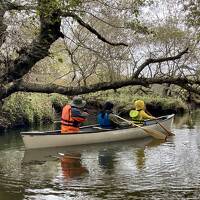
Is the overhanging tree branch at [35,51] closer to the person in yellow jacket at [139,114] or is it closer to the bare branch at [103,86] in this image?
the bare branch at [103,86]

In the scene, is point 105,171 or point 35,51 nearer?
point 35,51

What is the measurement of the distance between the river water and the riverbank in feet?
17.4

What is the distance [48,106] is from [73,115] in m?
11.0

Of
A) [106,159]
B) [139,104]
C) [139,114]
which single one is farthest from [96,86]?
[139,114]

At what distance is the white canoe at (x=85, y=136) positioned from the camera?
1773 cm

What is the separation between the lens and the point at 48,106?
29.0 meters

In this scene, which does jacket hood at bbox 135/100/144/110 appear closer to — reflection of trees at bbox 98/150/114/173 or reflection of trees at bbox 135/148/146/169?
reflection of trees at bbox 135/148/146/169

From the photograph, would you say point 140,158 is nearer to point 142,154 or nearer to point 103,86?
point 142,154

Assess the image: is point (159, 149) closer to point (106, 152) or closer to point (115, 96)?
point (106, 152)

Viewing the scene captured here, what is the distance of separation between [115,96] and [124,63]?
6.57 m

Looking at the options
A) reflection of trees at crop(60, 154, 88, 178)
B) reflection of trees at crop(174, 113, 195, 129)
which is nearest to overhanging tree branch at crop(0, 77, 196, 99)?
reflection of trees at crop(60, 154, 88, 178)

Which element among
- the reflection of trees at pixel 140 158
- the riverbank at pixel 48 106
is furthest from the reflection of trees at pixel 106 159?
the riverbank at pixel 48 106

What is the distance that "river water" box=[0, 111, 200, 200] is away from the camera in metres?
10.7

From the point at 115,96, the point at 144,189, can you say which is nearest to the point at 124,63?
the point at 115,96
